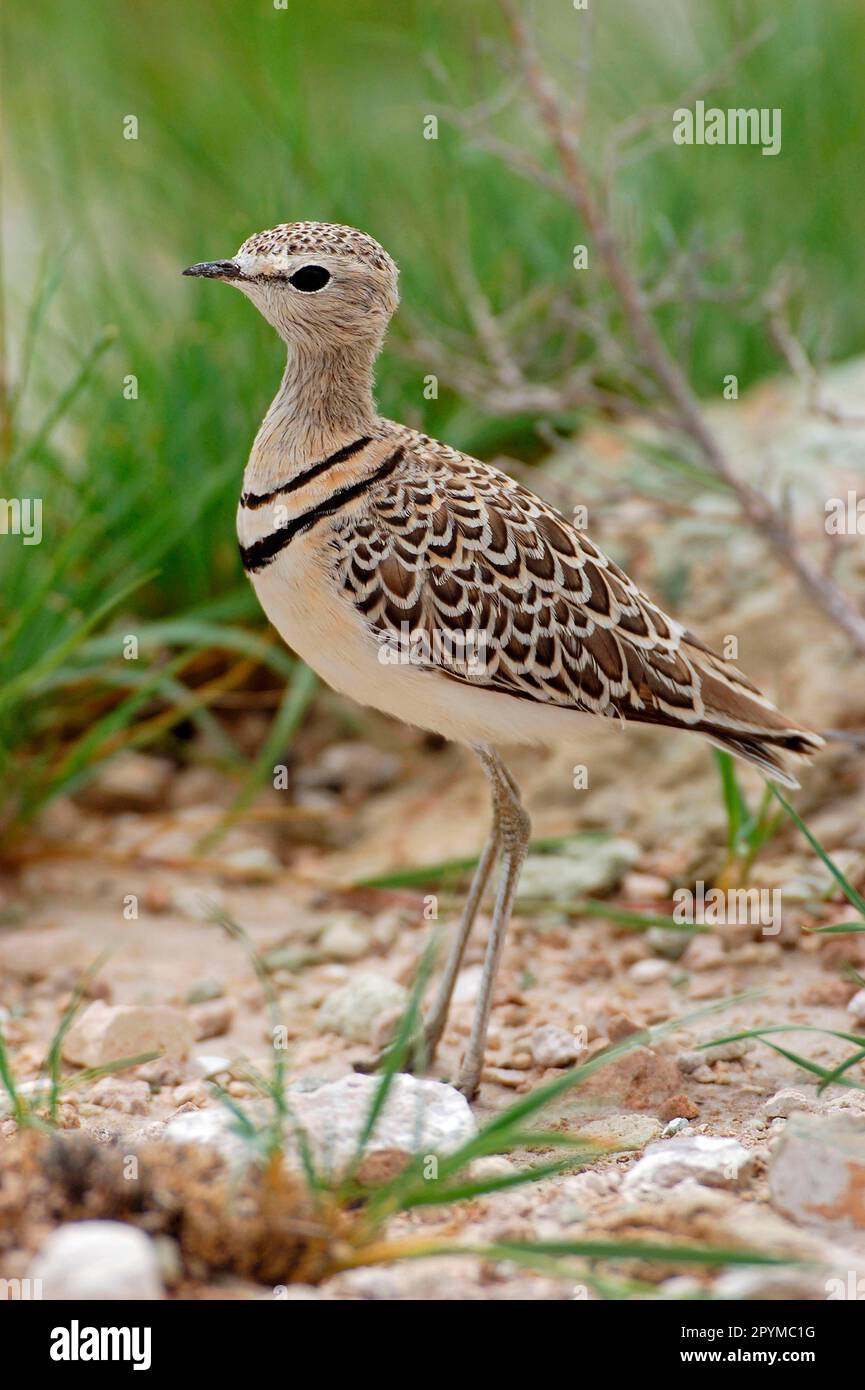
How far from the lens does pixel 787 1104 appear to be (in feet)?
10.7

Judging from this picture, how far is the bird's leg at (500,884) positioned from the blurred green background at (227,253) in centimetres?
121

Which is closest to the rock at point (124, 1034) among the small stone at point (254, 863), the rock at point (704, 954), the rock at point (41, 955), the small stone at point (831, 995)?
the rock at point (41, 955)

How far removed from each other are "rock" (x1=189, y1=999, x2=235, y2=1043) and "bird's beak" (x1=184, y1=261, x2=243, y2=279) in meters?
1.81

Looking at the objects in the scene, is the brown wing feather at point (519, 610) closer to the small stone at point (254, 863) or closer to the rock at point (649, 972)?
the rock at point (649, 972)

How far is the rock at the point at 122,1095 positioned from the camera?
3342mm

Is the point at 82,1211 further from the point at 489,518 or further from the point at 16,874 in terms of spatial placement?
the point at 16,874

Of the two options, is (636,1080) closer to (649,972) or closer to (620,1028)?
(620,1028)

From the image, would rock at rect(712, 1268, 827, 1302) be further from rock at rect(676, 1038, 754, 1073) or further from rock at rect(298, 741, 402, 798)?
rock at rect(298, 741, 402, 798)

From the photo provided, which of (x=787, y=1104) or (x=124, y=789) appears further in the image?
(x=124, y=789)

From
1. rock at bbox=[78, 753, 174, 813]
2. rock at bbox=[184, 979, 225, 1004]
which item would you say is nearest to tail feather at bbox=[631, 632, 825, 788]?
rock at bbox=[184, 979, 225, 1004]

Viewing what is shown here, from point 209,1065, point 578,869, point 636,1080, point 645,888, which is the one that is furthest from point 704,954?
point 209,1065

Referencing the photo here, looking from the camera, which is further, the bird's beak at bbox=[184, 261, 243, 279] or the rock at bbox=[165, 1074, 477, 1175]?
the bird's beak at bbox=[184, 261, 243, 279]

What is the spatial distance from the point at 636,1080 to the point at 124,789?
2.51 meters

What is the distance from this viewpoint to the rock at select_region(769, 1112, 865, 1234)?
2.65 metres
